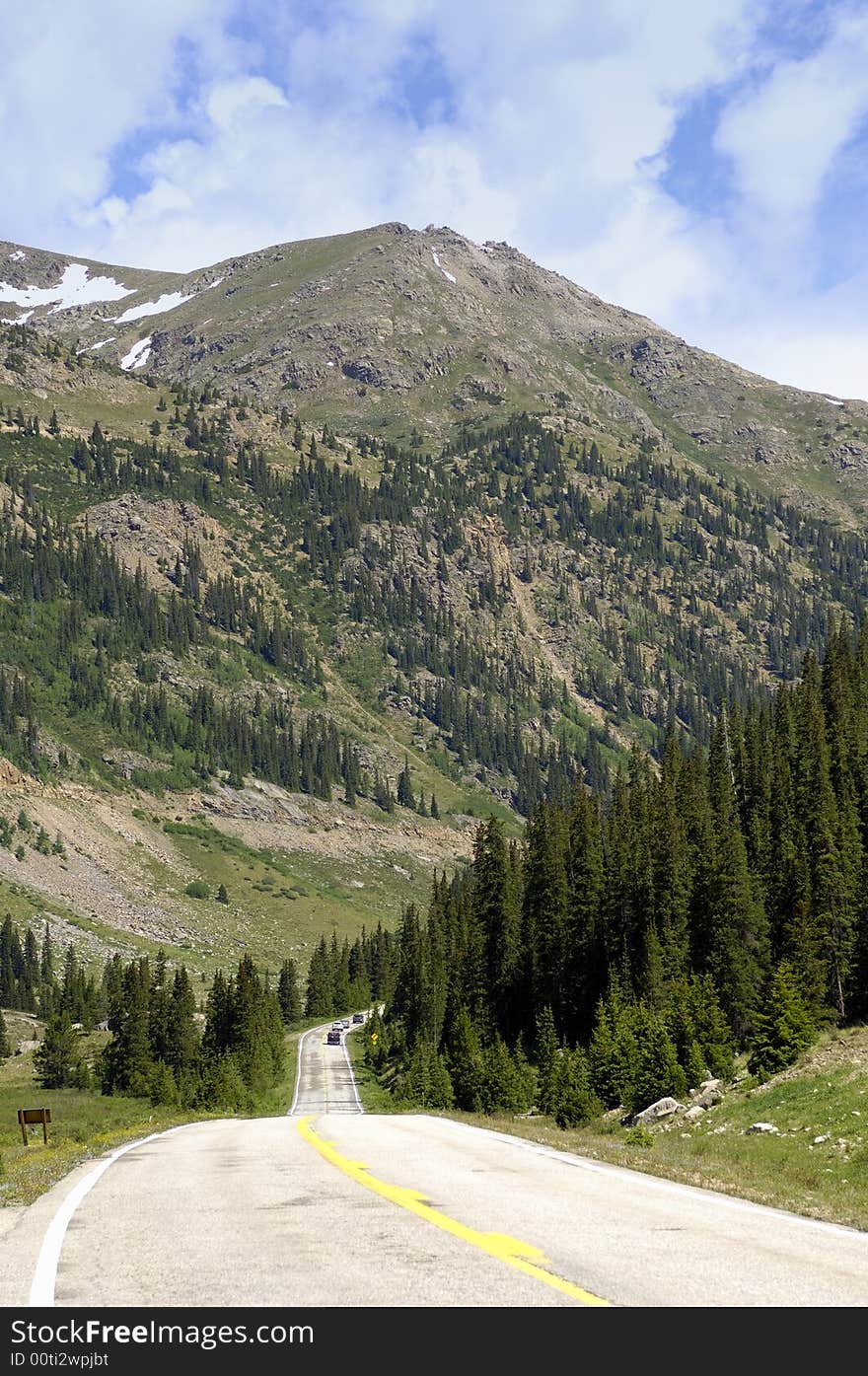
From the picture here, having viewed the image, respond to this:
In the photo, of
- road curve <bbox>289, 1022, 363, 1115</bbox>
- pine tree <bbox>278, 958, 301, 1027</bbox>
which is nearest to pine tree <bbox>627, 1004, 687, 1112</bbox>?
road curve <bbox>289, 1022, 363, 1115</bbox>

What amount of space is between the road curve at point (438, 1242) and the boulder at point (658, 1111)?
16.0 metres

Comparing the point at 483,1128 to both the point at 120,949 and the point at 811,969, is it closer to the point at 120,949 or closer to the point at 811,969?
the point at 811,969

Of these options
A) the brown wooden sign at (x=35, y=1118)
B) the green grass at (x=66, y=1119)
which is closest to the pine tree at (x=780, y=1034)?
the green grass at (x=66, y=1119)

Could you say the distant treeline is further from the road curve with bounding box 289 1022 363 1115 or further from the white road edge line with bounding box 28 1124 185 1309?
the white road edge line with bounding box 28 1124 185 1309

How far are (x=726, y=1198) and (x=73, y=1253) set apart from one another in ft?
27.8

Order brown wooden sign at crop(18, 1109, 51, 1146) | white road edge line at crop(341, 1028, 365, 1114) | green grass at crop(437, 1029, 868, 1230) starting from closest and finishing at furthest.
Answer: green grass at crop(437, 1029, 868, 1230), brown wooden sign at crop(18, 1109, 51, 1146), white road edge line at crop(341, 1028, 365, 1114)

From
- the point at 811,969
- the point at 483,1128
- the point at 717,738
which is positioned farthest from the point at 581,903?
the point at 483,1128

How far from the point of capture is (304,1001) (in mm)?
165125

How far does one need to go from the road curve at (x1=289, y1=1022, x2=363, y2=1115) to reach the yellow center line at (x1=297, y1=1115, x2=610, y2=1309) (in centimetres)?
5166

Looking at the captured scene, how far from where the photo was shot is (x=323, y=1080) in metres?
89.7

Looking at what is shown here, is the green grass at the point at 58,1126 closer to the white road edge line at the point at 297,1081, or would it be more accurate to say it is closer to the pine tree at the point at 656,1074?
the white road edge line at the point at 297,1081

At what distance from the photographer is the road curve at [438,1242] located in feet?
25.9

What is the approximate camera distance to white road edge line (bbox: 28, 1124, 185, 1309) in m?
8.07

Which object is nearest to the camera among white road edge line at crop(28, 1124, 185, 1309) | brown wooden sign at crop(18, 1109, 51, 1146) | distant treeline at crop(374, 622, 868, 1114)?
white road edge line at crop(28, 1124, 185, 1309)
